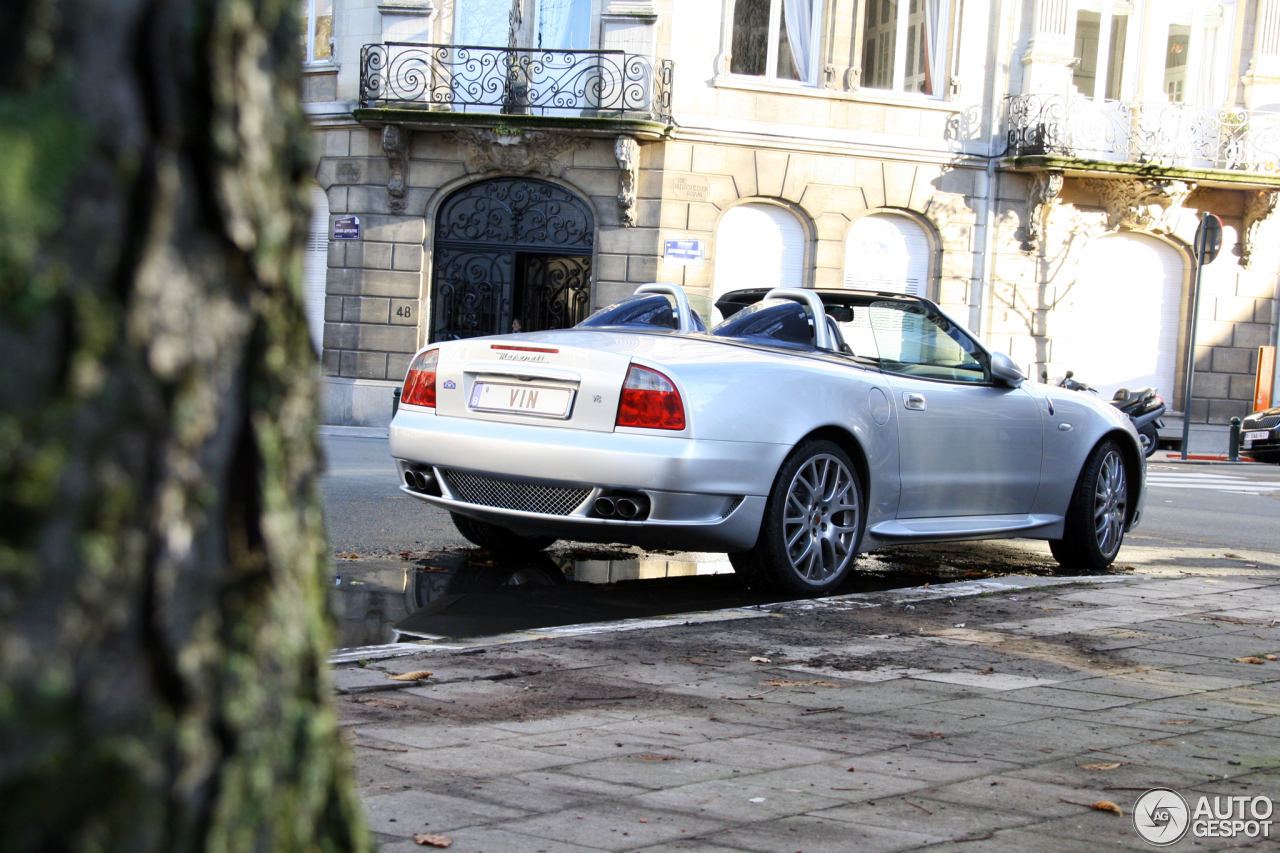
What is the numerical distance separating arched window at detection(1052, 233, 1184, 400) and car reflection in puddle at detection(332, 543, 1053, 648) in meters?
17.0

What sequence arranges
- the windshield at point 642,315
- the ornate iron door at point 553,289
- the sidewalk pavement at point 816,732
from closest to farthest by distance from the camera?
the sidewalk pavement at point 816,732 < the windshield at point 642,315 < the ornate iron door at point 553,289

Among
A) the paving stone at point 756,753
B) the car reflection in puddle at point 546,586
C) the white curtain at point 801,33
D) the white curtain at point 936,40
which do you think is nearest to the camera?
the paving stone at point 756,753

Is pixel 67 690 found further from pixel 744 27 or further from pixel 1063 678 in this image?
pixel 744 27

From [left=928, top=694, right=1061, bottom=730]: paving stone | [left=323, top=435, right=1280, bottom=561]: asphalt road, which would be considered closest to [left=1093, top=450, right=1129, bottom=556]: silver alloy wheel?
[left=323, top=435, right=1280, bottom=561]: asphalt road

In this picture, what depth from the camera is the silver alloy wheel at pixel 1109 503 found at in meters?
8.45

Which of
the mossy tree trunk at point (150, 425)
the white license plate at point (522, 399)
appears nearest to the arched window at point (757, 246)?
the white license plate at point (522, 399)

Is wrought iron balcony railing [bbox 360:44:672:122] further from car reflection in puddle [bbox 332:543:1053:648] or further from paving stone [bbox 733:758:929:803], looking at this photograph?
paving stone [bbox 733:758:929:803]

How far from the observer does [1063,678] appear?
4652mm

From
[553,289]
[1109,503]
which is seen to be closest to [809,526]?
[1109,503]

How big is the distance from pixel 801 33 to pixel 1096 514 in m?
16.6

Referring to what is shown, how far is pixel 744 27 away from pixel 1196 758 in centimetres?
2095

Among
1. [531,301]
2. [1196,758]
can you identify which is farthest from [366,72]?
[1196,758]

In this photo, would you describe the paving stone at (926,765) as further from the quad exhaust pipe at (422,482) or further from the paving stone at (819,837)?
the quad exhaust pipe at (422,482)

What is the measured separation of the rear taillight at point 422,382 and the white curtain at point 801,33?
17.8 meters
